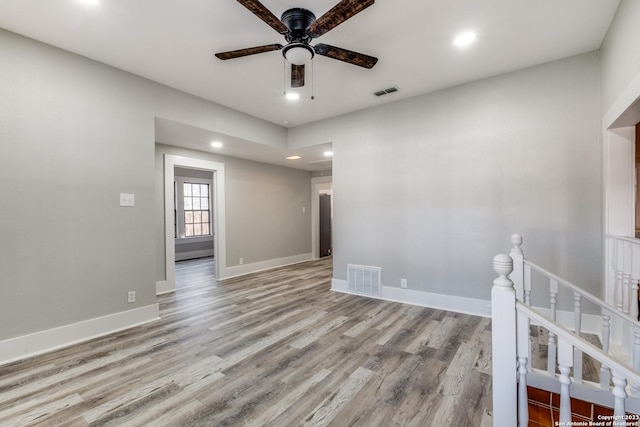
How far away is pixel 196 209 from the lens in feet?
26.9

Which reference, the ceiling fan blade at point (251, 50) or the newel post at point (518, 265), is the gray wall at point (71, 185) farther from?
the newel post at point (518, 265)

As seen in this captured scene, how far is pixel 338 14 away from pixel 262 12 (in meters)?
0.49

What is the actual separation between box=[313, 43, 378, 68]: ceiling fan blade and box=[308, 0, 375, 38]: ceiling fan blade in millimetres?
126

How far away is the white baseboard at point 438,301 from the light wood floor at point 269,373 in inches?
5.6

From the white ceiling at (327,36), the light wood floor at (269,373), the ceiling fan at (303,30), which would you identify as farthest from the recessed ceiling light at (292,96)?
the light wood floor at (269,373)

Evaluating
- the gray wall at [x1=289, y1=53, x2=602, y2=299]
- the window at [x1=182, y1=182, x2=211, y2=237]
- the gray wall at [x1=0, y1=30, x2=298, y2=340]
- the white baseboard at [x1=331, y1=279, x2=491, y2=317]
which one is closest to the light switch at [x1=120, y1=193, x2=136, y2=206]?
the gray wall at [x1=0, y1=30, x2=298, y2=340]

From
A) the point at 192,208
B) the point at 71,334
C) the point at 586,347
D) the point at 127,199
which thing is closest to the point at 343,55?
the point at 586,347

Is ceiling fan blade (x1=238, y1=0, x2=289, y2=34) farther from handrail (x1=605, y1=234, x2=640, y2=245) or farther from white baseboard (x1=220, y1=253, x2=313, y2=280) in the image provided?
white baseboard (x1=220, y1=253, x2=313, y2=280)

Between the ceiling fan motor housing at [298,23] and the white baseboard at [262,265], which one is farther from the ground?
the ceiling fan motor housing at [298,23]

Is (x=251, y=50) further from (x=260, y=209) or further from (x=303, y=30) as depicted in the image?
(x=260, y=209)

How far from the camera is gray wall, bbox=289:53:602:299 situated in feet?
9.29

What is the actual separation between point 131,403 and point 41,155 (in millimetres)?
2348

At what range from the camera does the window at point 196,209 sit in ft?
26.1

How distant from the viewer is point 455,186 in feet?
11.4
